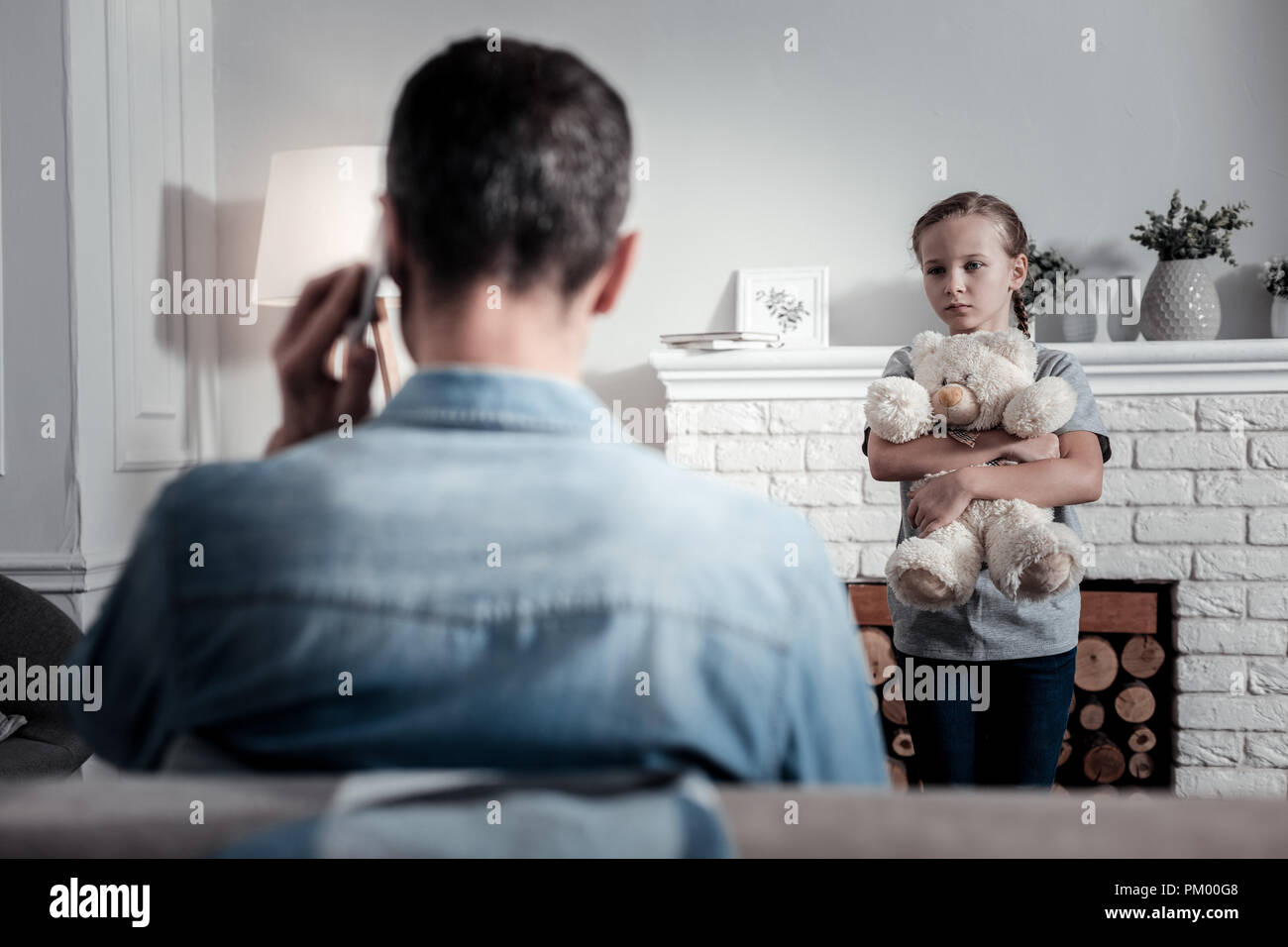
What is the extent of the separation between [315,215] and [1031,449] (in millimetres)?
1942

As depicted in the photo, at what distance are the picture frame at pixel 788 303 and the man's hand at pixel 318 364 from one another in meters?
2.10

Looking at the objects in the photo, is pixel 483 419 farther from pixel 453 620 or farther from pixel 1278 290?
pixel 1278 290

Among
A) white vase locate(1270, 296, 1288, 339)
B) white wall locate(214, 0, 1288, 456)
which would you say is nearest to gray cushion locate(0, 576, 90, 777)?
white wall locate(214, 0, 1288, 456)

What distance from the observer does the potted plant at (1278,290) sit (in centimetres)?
246

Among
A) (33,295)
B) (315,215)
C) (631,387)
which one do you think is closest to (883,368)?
(631,387)

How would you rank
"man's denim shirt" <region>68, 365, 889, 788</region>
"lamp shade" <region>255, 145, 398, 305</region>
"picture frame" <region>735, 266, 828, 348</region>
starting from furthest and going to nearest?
"picture frame" <region>735, 266, 828, 348</region> < "lamp shade" <region>255, 145, 398, 305</region> < "man's denim shirt" <region>68, 365, 889, 788</region>

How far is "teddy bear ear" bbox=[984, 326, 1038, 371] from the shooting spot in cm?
151

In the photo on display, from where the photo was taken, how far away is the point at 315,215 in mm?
2586

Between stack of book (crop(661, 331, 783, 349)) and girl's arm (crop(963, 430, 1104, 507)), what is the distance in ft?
3.60

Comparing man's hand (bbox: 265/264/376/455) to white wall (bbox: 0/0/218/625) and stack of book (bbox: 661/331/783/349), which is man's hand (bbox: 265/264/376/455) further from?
white wall (bbox: 0/0/218/625)
